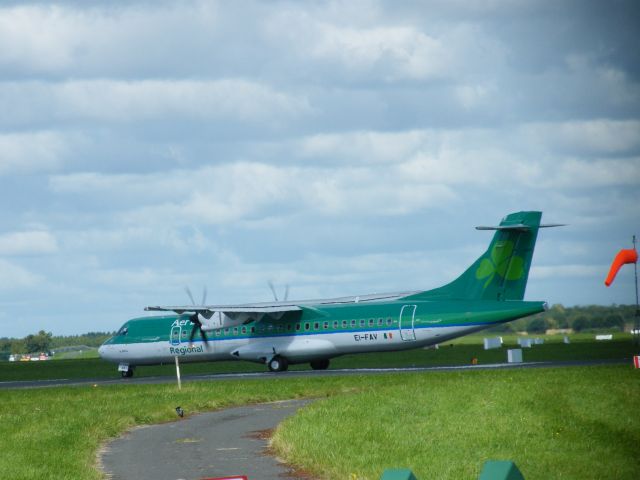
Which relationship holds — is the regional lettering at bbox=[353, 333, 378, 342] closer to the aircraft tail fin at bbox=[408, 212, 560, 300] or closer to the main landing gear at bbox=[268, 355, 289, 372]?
the aircraft tail fin at bbox=[408, 212, 560, 300]

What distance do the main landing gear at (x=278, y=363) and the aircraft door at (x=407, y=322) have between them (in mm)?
8320

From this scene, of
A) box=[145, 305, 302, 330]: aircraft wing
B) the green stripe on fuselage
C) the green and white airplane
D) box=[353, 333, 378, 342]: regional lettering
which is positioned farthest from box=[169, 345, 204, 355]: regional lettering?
box=[353, 333, 378, 342]: regional lettering

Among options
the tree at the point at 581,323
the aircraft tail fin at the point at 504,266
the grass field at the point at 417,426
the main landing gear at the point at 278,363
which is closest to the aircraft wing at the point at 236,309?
the main landing gear at the point at 278,363

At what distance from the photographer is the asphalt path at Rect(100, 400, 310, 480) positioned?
67.3 feet

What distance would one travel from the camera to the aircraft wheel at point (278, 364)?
62159 mm

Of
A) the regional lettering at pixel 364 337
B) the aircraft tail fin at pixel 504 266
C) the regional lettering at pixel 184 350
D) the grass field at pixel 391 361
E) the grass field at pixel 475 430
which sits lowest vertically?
the grass field at pixel 475 430

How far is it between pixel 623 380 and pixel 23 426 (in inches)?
682

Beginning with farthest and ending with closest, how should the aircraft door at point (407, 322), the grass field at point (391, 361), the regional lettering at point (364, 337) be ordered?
the grass field at point (391, 361)
the regional lettering at point (364, 337)
the aircraft door at point (407, 322)

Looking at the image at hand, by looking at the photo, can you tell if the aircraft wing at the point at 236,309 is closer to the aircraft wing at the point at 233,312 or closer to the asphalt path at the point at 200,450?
the aircraft wing at the point at 233,312

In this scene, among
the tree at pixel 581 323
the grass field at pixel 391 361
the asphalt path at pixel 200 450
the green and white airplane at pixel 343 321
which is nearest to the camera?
the asphalt path at pixel 200 450

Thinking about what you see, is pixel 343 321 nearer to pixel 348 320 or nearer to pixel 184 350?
pixel 348 320

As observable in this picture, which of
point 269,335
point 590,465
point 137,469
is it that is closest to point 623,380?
point 590,465

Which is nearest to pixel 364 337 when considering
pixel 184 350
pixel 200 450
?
pixel 184 350

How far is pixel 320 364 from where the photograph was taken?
63688 mm
